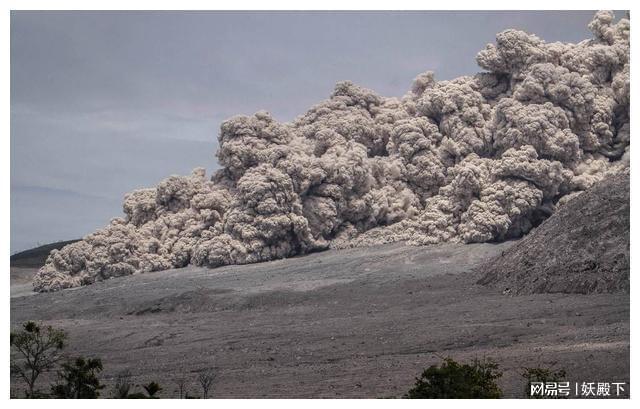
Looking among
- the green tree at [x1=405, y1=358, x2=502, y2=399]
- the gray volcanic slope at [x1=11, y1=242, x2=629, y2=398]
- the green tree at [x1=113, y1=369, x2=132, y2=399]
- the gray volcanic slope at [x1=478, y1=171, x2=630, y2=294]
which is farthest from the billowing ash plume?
the green tree at [x1=405, y1=358, x2=502, y2=399]

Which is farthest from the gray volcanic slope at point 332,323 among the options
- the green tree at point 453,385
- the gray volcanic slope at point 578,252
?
the green tree at point 453,385

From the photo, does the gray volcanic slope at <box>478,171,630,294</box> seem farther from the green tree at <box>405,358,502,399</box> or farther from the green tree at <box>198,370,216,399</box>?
the green tree at <box>405,358,502,399</box>

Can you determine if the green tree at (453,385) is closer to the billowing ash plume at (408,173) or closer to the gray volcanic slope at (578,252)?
the gray volcanic slope at (578,252)

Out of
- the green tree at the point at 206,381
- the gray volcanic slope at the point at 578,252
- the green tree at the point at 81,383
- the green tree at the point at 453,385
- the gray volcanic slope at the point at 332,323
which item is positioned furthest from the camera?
the gray volcanic slope at the point at 578,252

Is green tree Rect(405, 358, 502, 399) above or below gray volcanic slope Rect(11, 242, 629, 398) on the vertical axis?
below

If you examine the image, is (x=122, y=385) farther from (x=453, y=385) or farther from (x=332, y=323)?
(x=332, y=323)

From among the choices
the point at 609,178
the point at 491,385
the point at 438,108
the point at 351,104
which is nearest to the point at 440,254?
the point at 609,178

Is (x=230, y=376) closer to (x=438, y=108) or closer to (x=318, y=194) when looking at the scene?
(x=318, y=194)
